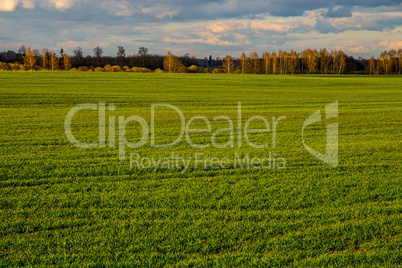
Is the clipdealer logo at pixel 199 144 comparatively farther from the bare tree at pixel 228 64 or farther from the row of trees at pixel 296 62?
the row of trees at pixel 296 62

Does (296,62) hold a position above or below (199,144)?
above

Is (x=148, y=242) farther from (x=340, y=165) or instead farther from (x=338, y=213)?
(x=340, y=165)

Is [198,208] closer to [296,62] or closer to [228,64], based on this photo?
[228,64]

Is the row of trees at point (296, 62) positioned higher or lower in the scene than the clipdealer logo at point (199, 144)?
higher

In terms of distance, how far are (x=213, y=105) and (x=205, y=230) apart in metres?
20.3

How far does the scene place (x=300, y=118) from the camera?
19.5m

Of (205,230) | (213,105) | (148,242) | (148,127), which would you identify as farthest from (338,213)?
(213,105)

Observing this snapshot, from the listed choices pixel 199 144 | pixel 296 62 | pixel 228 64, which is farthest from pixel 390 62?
pixel 199 144

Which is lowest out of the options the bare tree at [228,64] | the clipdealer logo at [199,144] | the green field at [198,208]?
the green field at [198,208]

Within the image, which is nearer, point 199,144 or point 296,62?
point 199,144

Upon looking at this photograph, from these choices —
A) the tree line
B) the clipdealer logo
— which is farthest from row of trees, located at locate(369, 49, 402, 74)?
the clipdealer logo

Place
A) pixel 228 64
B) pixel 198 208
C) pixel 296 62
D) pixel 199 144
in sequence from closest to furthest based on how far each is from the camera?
pixel 198 208, pixel 199 144, pixel 228 64, pixel 296 62

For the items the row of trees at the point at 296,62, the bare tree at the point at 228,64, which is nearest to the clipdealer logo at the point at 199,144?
the bare tree at the point at 228,64

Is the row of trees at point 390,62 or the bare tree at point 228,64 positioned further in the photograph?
the row of trees at point 390,62
